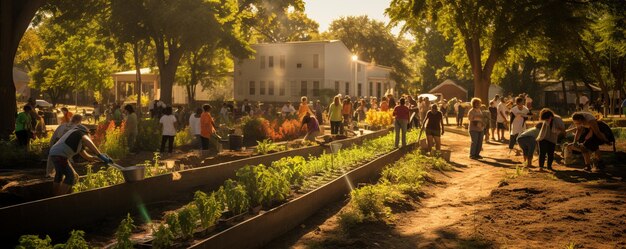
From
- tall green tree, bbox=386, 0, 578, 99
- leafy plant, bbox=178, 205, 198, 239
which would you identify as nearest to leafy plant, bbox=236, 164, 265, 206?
leafy plant, bbox=178, 205, 198, 239

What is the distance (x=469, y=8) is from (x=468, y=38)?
2412mm

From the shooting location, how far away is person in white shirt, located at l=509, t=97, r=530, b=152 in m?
20.2

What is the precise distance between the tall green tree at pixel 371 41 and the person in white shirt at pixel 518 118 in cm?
6664

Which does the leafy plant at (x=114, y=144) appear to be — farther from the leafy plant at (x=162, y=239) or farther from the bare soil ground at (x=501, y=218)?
the leafy plant at (x=162, y=239)

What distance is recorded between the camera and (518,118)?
20391 millimetres

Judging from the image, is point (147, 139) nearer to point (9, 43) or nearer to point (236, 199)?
point (9, 43)

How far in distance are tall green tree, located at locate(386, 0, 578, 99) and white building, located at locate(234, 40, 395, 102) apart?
66.0 ft

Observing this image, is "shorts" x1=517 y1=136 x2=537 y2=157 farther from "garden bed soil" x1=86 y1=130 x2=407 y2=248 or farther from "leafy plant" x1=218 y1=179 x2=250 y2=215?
"leafy plant" x1=218 y1=179 x2=250 y2=215

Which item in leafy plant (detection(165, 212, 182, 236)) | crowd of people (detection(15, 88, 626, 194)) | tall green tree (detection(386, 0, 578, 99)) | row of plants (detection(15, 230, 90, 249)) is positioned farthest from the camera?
tall green tree (detection(386, 0, 578, 99))

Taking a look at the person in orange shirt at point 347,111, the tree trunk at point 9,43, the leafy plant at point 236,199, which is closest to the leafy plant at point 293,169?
the leafy plant at point 236,199

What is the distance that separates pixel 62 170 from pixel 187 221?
3.95 metres

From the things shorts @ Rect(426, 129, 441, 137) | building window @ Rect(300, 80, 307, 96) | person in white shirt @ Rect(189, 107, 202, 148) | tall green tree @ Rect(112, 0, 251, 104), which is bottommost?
shorts @ Rect(426, 129, 441, 137)

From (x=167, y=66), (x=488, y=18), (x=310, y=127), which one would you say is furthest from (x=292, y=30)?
(x=310, y=127)

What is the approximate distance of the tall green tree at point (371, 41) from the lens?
88.1 metres
